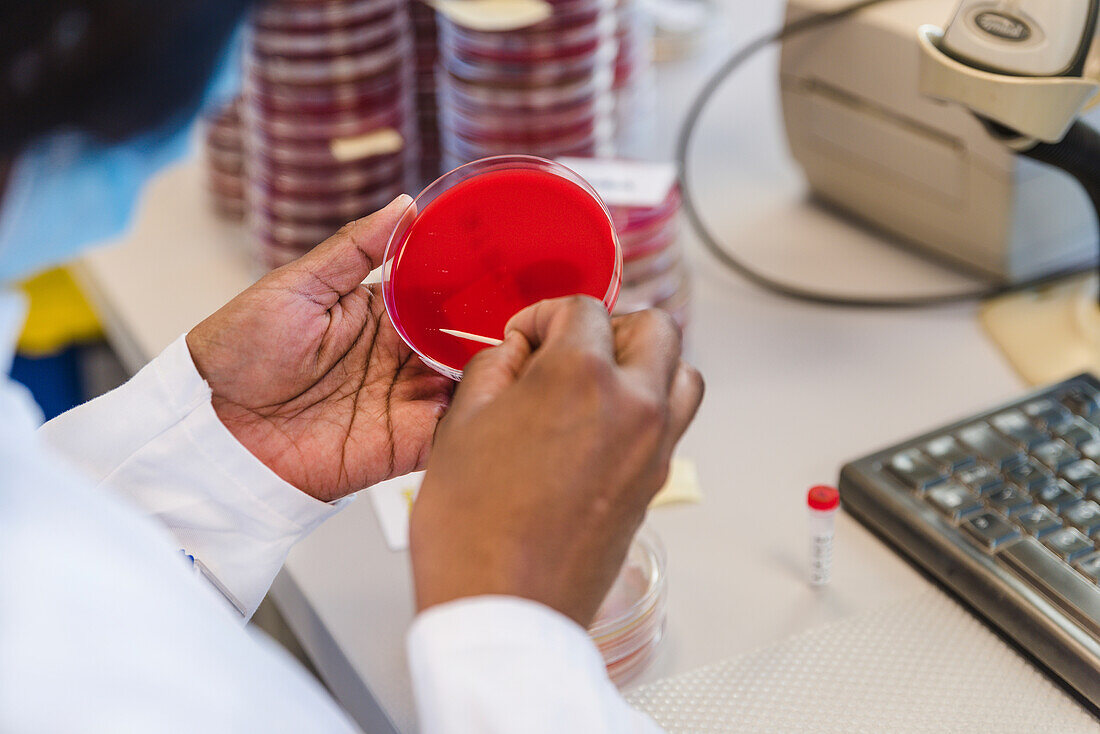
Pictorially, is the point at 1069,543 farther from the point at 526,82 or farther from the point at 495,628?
the point at 526,82

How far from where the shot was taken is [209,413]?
82 cm

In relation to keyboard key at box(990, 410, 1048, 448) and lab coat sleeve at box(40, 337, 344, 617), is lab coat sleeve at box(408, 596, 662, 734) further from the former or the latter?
keyboard key at box(990, 410, 1048, 448)

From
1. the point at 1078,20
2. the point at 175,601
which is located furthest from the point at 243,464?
the point at 1078,20

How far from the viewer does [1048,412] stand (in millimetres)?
949

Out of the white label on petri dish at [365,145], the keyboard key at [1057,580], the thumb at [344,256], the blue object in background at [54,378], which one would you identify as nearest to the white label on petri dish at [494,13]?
the white label on petri dish at [365,145]

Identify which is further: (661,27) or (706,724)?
(661,27)

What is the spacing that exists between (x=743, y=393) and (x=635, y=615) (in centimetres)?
39

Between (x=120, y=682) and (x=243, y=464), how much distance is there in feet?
1.07

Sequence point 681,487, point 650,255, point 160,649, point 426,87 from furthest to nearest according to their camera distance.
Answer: point 426,87, point 650,255, point 681,487, point 160,649

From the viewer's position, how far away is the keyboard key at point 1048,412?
940 mm

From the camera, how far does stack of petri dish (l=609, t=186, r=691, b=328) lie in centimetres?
110

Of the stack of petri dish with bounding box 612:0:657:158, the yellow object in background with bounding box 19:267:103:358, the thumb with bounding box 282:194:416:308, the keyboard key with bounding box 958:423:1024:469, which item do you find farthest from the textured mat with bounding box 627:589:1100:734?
the yellow object in background with bounding box 19:267:103:358

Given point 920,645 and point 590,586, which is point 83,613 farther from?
point 920,645

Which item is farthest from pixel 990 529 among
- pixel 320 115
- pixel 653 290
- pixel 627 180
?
pixel 320 115
